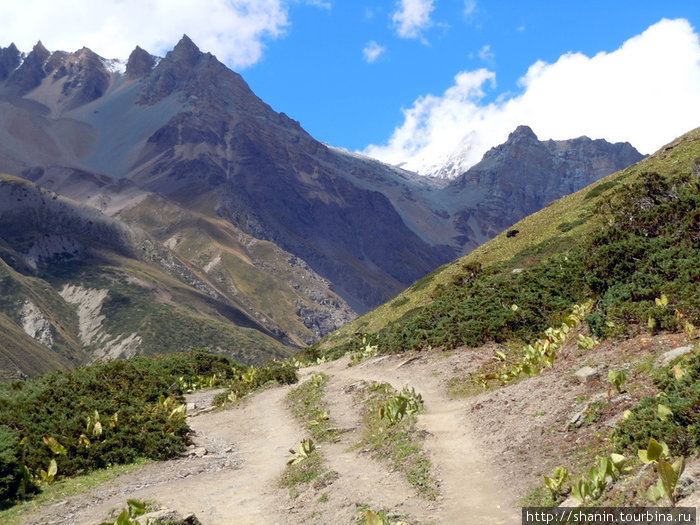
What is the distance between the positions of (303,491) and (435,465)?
3.42 m

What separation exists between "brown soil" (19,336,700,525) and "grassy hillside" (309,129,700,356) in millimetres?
3527

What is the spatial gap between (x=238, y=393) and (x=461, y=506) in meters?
20.6

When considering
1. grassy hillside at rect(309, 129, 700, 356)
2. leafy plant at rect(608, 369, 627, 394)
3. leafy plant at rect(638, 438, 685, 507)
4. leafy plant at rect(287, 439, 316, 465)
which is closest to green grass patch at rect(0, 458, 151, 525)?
leafy plant at rect(287, 439, 316, 465)

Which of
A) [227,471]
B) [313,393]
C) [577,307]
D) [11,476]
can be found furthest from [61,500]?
[577,307]

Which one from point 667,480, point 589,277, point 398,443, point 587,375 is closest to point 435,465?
point 398,443

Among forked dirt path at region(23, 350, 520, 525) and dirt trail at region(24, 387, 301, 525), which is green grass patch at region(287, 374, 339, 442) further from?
dirt trail at region(24, 387, 301, 525)

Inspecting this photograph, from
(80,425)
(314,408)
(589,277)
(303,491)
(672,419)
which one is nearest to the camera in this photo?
(672,419)

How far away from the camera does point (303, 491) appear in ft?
50.6

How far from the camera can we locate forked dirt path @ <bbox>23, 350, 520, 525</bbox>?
13.0 meters

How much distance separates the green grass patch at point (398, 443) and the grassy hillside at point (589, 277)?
7855 mm

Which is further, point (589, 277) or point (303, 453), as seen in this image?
point (589, 277)

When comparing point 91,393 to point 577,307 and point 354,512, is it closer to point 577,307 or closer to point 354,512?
point 354,512

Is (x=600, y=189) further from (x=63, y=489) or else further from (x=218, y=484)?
(x=63, y=489)

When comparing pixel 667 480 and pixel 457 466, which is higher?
pixel 667 480
